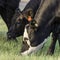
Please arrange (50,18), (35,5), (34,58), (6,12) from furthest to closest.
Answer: (6,12), (35,5), (50,18), (34,58)

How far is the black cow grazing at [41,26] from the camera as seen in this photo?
26.9 ft

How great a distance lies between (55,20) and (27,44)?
106 cm

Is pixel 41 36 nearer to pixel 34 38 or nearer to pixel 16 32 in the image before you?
pixel 34 38

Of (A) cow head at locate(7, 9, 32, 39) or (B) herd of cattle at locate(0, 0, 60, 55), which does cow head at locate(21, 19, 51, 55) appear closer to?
(B) herd of cattle at locate(0, 0, 60, 55)

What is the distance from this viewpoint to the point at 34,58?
714cm

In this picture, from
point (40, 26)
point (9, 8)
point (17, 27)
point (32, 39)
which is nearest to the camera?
point (32, 39)

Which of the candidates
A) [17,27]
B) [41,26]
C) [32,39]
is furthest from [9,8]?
[32,39]

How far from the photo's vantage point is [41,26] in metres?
8.37

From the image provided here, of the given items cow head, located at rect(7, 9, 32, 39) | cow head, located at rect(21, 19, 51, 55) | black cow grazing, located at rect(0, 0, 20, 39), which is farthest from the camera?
black cow grazing, located at rect(0, 0, 20, 39)

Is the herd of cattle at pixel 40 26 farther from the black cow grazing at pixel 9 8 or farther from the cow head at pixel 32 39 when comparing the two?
the black cow grazing at pixel 9 8

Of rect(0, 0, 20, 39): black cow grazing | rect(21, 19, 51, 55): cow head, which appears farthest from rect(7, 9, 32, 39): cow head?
rect(21, 19, 51, 55): cow head

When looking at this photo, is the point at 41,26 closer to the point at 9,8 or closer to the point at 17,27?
the point at 17,27

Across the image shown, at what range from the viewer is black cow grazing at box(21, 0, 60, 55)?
8.19 m

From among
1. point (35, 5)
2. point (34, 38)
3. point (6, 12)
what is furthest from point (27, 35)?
point (6, 12)
